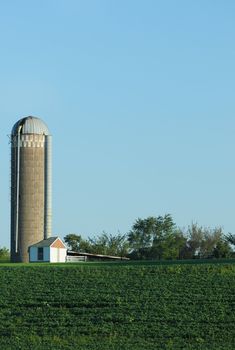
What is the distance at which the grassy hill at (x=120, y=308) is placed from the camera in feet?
92.3

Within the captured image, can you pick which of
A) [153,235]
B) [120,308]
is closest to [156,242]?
[153,235]

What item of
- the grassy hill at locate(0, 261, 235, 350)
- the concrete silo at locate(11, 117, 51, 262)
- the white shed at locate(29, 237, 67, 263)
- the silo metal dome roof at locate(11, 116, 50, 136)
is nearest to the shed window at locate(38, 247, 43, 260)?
the white shed at locate(29, 237, 67, 263)

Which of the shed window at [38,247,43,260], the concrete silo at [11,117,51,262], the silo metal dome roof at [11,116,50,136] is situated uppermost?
the silo metal dome roof at [11,116,50,136]

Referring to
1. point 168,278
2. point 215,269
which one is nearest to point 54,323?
point 168,278

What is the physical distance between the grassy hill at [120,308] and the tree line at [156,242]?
34837mm

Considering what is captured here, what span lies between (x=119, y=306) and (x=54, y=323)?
9.48 ft

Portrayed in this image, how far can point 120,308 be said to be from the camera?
3250cm

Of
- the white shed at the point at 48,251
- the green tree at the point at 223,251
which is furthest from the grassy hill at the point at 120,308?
the green tree at the point at 223,251

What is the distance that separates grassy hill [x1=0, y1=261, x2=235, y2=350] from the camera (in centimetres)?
2814

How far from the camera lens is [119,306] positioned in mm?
32844

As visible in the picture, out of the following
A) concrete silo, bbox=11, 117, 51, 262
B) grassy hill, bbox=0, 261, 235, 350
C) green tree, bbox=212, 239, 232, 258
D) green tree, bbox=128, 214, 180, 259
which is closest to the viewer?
grassy hill, bbox=0, 261, 235, 350

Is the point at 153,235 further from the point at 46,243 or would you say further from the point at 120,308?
the point at 120,308

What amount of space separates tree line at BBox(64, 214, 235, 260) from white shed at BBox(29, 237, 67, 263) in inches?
400

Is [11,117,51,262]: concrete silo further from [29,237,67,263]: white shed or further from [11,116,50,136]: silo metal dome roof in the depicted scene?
[29,237,67,263]: white shed
